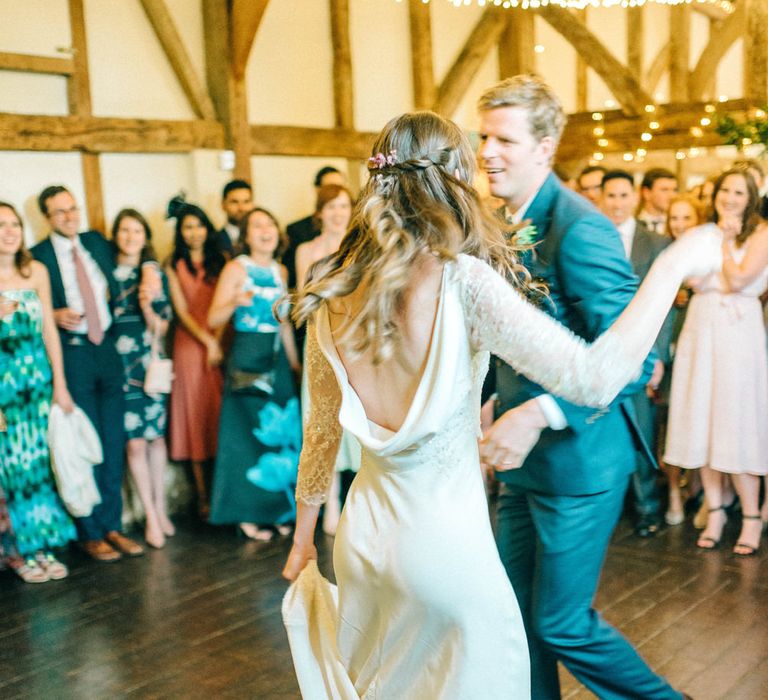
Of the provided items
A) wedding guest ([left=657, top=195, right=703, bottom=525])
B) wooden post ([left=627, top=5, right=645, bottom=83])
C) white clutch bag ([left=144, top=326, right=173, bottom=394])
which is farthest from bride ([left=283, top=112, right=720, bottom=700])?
wooden post ([left=627, top=5, right=645, bottom=83])

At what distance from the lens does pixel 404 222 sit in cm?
168

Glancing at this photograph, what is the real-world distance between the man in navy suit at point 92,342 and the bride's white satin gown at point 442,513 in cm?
310

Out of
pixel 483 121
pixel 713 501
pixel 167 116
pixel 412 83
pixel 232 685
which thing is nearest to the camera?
pixel 483 121

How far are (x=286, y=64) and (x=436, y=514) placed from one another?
18.2ft

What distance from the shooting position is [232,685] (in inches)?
128

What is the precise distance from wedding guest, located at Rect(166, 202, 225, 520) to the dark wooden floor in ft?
2.38

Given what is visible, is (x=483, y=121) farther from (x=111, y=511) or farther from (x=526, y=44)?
(x=526, y=44)

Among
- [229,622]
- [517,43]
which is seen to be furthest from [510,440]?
[517,43]

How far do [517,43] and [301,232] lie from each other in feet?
11.7

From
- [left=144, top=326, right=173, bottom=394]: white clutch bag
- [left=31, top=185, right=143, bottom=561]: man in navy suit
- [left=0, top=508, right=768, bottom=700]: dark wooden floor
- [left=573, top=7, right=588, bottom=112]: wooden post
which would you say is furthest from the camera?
[left=573, top=7, right=588, bottom=112]: wooden post

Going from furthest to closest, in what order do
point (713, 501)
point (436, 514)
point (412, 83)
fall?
point (412, 83) → point (713, 501) → point (436, 514)

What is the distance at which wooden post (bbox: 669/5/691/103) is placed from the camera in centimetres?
966

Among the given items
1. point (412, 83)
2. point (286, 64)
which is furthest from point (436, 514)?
point (412, 83)

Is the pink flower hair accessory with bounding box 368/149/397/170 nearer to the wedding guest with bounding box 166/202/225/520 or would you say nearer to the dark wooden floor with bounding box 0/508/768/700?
the dark wooden floor with bounding box 0/508/768/700
